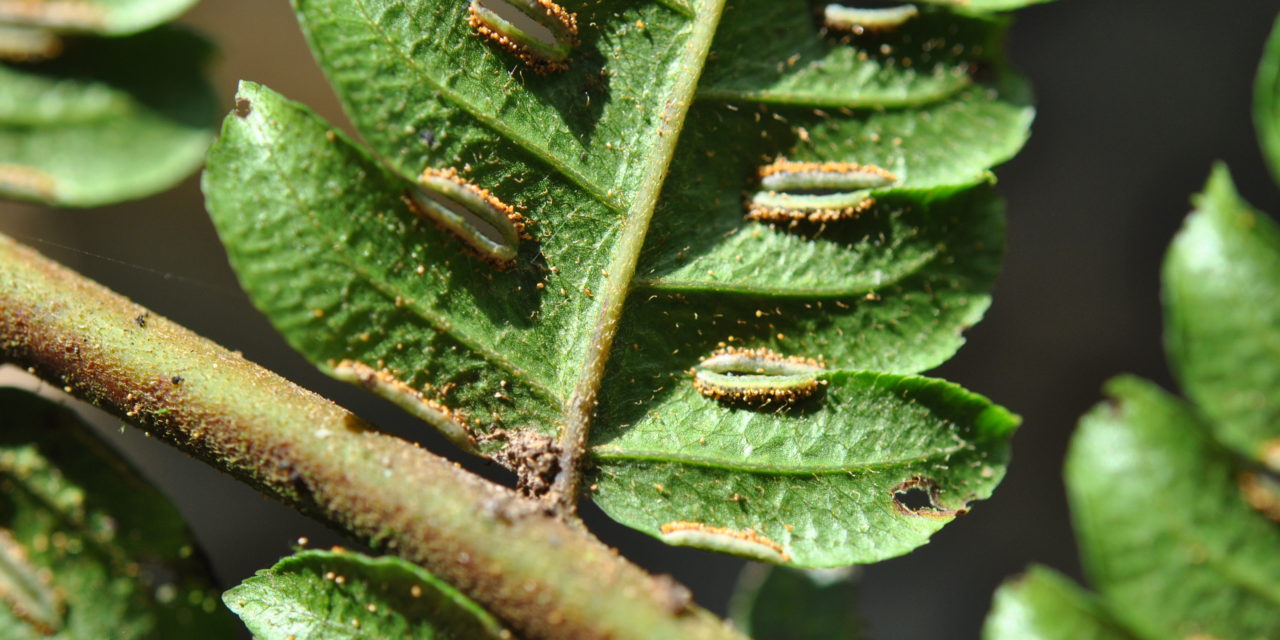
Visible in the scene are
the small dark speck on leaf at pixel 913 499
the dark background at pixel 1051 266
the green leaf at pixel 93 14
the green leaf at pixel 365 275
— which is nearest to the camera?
the green leaf at pixel 365 275

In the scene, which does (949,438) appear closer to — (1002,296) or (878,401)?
(878,401)

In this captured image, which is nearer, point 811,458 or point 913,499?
point 811,458

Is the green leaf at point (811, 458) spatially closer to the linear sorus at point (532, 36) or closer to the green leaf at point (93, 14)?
the linear sorus at point (532, 36)

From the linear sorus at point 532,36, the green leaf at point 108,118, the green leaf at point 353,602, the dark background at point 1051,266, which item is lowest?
the dark background at point 1051,266

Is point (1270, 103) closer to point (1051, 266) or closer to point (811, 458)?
point (811, 458)

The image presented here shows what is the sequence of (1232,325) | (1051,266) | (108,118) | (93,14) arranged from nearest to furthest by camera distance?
(1232,325) → (93,14) → (108,118) → (1051,266)

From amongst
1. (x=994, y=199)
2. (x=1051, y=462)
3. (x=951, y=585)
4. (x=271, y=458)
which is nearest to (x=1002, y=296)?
(x=1051, y=462)

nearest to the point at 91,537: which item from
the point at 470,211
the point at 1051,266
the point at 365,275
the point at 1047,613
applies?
the point at 365,275

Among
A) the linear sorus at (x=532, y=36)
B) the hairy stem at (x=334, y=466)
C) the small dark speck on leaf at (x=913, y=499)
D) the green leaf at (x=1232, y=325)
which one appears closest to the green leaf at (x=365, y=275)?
the hairy stem at (x=334, y=466)
